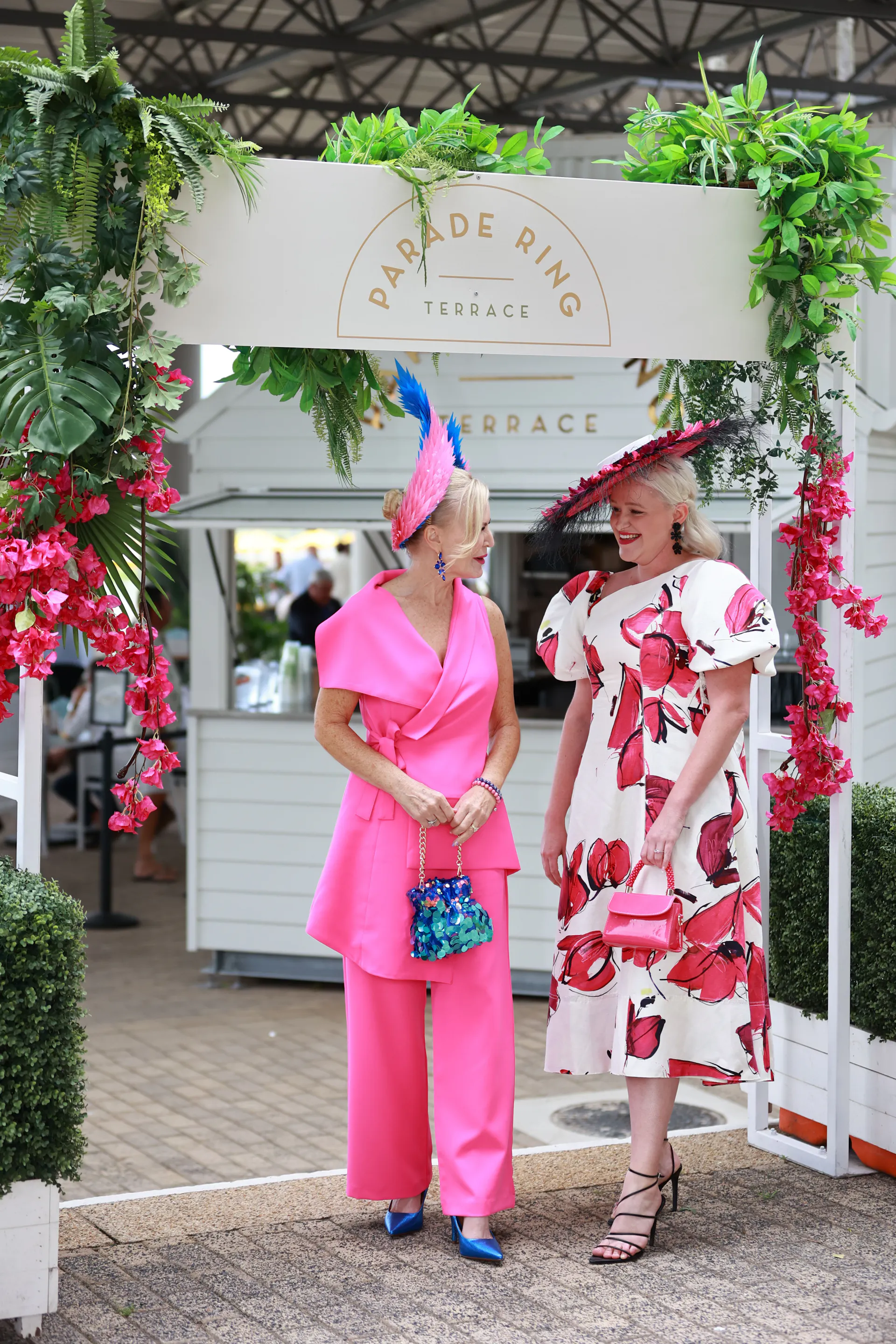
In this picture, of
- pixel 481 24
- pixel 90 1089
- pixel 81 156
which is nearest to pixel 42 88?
pixel 81 156

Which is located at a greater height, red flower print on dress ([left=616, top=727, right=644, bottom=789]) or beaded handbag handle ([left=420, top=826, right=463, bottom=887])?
red flower print on dress ([left=616, top=727, right=644, bottom=789])

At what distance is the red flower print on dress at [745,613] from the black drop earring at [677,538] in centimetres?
20

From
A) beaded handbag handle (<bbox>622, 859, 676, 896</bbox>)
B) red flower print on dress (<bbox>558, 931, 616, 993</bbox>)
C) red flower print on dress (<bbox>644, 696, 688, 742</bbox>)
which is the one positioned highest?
red flower print on dress (<bbox>644, 696, 688, 742</bbox>)

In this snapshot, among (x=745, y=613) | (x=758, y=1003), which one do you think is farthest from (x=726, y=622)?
(x=758, y=1003)

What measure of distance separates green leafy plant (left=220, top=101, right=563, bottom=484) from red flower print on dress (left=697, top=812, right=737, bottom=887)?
1.05m

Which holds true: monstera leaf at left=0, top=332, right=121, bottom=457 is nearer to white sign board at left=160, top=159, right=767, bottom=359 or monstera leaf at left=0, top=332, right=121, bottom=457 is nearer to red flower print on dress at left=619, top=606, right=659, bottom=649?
white sign board at left=160, top=159, right=767, bottom=359

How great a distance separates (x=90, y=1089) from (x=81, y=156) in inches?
141

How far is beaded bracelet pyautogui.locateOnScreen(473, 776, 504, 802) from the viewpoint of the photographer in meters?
3.25

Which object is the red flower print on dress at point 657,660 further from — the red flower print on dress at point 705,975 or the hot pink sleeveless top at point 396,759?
the red flower print on dress at point 705,975

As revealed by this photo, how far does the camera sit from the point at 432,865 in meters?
3.24

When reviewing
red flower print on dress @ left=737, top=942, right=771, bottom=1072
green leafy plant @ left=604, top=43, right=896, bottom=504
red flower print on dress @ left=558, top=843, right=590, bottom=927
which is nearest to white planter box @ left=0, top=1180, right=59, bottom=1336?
red flower print on dress @ left=558, top=843, right=590, bottom=927

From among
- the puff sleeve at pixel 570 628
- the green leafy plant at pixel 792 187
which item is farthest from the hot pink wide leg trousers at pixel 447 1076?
the green leafy plant at pixel 792 187

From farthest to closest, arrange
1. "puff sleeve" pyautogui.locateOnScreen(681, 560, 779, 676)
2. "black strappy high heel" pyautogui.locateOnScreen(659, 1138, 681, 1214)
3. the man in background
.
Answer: the man in background → "black strappy high heel" pyautogui.locateOnScreen(659, 1138, 681, 1214) → "puff sleeve" pyautogui.locateOnScreen(681, 560, 779, 676)

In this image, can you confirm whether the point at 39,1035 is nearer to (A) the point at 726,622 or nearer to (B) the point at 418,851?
(B) the point at 418,851
